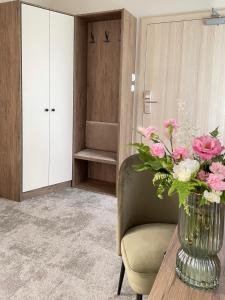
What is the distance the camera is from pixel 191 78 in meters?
3.61

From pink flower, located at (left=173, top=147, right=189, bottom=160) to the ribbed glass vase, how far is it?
131 mm

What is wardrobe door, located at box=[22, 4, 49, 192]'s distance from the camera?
10.9ft

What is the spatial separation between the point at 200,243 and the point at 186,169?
286 mm

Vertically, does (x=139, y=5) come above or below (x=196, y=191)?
above

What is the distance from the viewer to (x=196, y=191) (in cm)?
97

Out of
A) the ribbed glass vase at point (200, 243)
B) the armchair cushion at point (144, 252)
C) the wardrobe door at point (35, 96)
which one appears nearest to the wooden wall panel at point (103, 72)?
the wardrobe door at point (35, 96)

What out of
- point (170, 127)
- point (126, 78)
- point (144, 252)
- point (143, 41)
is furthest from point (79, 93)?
point (170, 127)

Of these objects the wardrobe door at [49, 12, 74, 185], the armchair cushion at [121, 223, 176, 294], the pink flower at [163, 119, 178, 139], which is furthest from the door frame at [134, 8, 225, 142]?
the pink flower at [163, 119, 178, 139]

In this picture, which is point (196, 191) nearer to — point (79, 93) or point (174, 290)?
point (174, 290)

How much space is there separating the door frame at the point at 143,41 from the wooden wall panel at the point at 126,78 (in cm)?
9

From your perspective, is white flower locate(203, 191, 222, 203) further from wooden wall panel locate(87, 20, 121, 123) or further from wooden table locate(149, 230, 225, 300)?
wooden wall panel locate(87, 20, 121, 123)

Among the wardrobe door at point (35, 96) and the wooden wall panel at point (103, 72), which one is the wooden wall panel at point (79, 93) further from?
the wardrobe door at point (35, 96)

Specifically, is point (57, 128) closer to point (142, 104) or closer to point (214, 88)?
point (142, 104)

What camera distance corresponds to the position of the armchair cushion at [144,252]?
5.02ft
